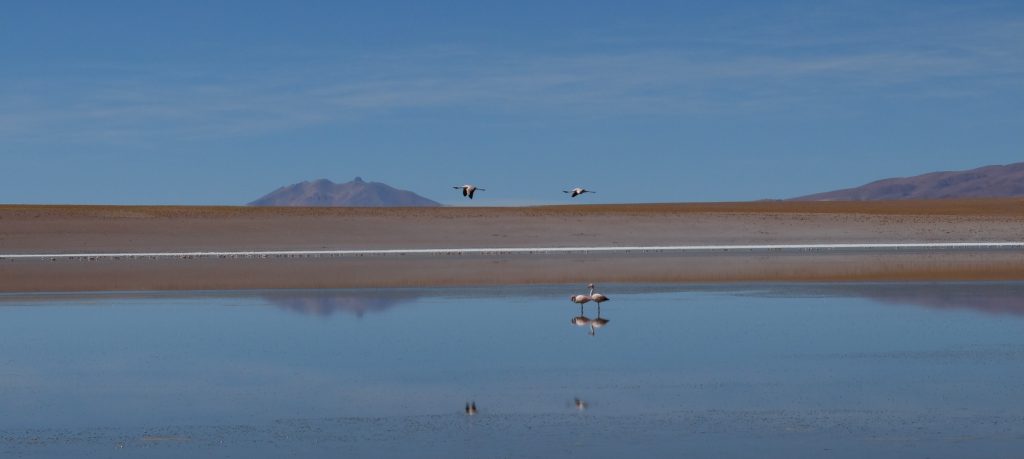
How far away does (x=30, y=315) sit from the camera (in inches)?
744

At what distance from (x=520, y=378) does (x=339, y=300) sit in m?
9.12

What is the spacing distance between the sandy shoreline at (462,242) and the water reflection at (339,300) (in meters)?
1.70

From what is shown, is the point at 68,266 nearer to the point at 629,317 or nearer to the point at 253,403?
the point at 629,317

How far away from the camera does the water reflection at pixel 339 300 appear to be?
755 inches

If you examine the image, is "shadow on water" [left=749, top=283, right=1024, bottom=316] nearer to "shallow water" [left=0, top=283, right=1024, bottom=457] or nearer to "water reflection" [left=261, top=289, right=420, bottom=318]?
"shallow water" [left=0, top=283, right=1024, bottom=457]

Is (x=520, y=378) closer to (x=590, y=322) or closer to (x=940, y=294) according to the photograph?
(x=590, y=322)

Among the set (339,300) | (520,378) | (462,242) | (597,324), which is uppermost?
(462,242)

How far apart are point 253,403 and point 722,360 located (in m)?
4.65

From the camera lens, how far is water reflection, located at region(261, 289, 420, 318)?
19172 mm

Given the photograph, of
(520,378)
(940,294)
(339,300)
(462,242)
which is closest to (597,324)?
(520,378)

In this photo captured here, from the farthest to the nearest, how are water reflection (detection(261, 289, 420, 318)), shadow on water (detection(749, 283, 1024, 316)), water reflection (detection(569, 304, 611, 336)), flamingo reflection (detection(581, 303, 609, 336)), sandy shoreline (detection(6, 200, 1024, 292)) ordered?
sandy shoreline (detection(6, 200, 1024, 292)), water reflection (detection(261, 289, 420, 318)), shadow on water (detection(749, 283, 1024, 316)), water reflection (detection(569, 304, 611, 336)), flamingo reflection (detection(581, 303, 609, 336))

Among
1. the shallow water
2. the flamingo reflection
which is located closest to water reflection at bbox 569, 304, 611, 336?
the flamingo reflection

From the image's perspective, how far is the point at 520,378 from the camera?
12070 mm

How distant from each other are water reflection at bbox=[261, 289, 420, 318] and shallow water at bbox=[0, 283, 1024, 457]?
168 mm
